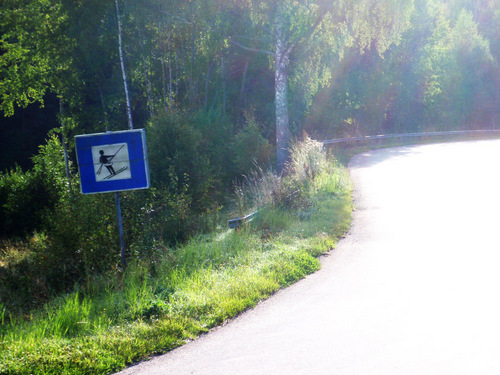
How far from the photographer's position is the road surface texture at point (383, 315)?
4.59 meters

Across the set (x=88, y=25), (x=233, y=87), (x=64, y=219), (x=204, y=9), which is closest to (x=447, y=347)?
(x=64, y=219)

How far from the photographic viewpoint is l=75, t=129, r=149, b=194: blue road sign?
7.62 m

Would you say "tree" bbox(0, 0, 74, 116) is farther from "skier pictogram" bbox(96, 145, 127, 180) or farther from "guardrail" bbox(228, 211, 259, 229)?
"skier pictogram" bbox(96, 145, 127, 180)

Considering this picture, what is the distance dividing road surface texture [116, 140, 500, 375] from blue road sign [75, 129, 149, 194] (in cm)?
290

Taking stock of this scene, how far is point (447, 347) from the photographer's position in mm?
4746

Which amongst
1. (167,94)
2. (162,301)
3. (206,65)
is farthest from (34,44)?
(162,301)

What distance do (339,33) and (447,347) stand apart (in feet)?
60.1

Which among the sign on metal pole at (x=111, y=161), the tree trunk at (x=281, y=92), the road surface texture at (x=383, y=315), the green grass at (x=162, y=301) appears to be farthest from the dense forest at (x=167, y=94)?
the road surface texture at (x=383, y=315)

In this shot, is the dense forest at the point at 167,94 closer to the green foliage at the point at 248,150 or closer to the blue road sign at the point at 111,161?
the green foliage at the point at 248,150

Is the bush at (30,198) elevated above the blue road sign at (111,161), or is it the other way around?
the blue road sign at (111,161)

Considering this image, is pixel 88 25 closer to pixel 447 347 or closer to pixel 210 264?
pixel 210 264

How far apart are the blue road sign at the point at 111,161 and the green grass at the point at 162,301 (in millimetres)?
1429

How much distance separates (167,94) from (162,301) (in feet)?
79.4

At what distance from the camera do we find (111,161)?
7.66m
